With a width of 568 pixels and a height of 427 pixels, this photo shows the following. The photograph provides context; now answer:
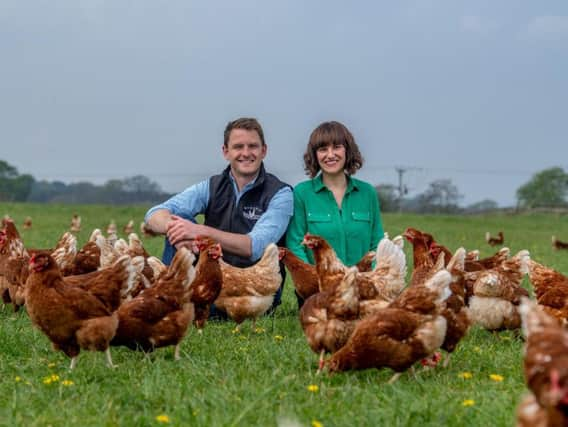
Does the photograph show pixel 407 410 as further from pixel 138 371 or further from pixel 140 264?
pixel 140 264

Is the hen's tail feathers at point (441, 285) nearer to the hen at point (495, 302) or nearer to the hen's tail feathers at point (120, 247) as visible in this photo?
the hen at point (495, 302)

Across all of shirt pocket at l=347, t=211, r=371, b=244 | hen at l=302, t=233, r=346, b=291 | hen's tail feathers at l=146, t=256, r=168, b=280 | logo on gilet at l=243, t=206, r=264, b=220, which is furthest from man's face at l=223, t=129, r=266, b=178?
hen at l=302, t=233, r=346, b=291

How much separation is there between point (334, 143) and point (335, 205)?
761 millimetres

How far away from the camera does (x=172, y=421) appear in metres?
3.79

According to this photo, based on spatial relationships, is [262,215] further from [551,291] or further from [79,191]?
[79,191]

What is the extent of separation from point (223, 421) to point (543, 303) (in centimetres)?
404

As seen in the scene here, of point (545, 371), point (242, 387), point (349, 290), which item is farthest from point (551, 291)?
point (545, 371)

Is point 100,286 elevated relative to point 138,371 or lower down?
elevated

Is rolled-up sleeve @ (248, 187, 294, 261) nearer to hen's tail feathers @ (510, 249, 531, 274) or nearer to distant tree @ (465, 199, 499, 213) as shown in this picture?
hen's tail feathers @ (510, 249, 531, 274)

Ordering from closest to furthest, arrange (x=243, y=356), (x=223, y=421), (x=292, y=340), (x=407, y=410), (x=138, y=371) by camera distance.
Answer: (x=223, y=421) → (x=407, y=410) → (x=138, y=371) → (x=243, y=356) → (x=292, y=340)

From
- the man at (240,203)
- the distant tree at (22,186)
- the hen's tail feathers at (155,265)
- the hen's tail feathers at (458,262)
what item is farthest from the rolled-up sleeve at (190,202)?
the distant tree at (22,186)

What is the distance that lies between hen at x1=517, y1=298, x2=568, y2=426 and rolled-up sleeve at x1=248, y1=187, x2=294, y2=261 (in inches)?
198

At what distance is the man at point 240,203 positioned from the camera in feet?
25.9

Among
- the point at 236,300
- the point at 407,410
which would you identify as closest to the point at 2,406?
the point at 407,410
